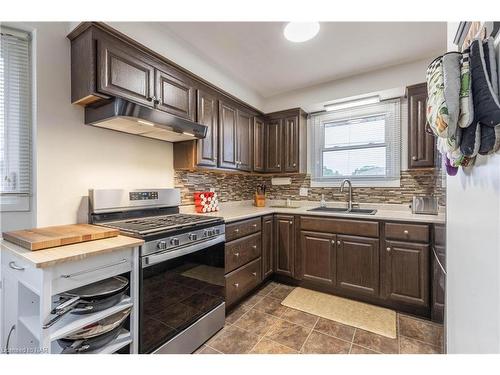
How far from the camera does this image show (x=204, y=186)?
263 centimetres

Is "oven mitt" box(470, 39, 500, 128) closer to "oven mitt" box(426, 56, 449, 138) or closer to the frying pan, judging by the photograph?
"oven mitt" box(426, 56, 449, 138)

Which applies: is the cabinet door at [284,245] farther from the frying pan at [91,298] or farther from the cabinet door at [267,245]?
the frying pan at [91,298]

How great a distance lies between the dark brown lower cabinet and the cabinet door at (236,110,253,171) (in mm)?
→ 1355

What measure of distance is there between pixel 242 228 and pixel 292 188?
4.48 feet

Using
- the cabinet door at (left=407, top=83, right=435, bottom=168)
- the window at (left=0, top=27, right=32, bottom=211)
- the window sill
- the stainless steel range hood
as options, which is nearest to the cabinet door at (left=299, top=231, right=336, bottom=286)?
the window sill

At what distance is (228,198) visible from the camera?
3002mm

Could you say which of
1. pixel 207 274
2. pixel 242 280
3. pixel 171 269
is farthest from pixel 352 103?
pixel 171 269

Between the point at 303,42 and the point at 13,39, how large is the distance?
2.09 meters

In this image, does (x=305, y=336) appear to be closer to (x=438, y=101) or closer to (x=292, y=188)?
(x=438, y=101)

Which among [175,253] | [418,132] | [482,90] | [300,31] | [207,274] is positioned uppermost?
[300,31]

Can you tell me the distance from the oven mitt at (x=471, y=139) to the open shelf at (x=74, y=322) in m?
1.62

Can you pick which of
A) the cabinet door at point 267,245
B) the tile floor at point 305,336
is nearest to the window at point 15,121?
the tile floor at point 305,336

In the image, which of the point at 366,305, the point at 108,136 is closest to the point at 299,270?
the point at 366,305

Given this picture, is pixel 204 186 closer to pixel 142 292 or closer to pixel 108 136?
pixel 108 136
